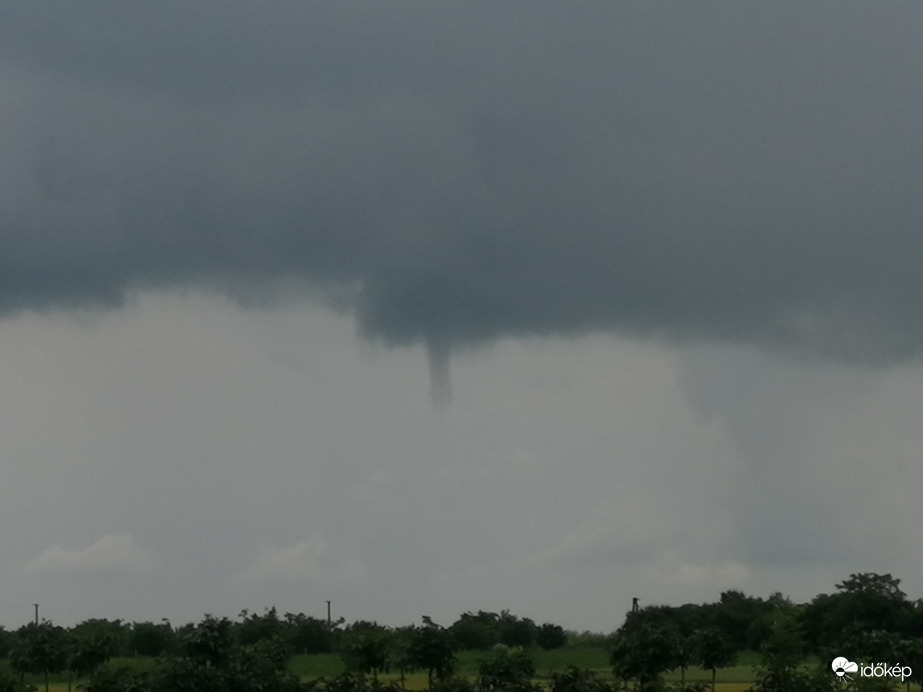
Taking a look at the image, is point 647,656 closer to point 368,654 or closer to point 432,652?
point 432,652

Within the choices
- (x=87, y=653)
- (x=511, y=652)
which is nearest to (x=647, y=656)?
(x=511, y=652)

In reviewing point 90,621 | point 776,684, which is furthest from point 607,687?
point 90,621

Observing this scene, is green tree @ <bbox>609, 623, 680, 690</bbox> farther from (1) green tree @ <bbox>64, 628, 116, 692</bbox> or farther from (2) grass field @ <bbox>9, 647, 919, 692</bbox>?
(1) green tree @ <bbox>64, 628, 116, 692</bbox>

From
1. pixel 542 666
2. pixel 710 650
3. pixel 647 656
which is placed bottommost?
pixel 542 666

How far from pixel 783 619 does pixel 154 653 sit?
76397mm

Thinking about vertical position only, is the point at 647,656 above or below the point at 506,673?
above

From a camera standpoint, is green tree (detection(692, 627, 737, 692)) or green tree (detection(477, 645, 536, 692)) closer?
green tree (detection(477, 645, 536, 692))

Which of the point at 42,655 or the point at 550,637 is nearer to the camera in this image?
the point at 42,655

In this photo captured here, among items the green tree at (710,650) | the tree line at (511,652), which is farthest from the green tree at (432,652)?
the green tree at (710,650)

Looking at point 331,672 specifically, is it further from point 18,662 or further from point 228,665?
point 228,665

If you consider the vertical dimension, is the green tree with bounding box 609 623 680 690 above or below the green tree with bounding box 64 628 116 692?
below

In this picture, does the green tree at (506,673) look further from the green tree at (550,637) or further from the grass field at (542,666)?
the green tree at (550,637)

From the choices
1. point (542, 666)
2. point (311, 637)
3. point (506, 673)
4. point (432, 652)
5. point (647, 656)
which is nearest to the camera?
point (506, 673)

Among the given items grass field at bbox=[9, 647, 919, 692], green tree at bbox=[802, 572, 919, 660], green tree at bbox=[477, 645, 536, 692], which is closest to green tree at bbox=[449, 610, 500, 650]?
grass field at bbox=[9, 647, 919, 692]
